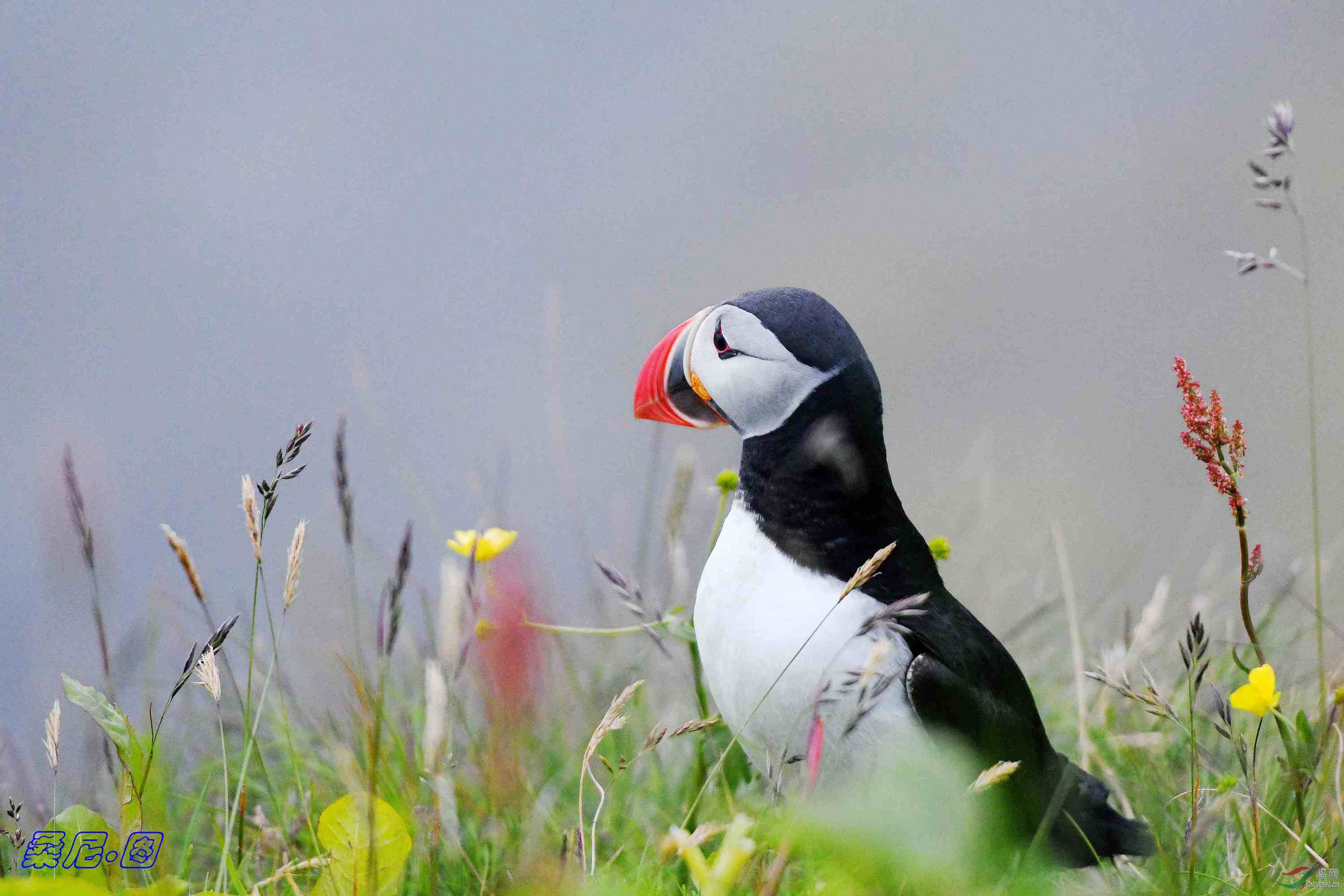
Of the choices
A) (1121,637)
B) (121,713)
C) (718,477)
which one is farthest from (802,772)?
(1121,637)

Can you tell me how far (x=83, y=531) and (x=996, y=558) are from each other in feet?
10.7

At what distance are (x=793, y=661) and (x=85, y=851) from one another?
126cm

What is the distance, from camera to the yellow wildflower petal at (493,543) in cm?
237

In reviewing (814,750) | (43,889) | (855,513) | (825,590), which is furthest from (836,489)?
(43,889)

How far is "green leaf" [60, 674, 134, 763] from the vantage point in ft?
6.05

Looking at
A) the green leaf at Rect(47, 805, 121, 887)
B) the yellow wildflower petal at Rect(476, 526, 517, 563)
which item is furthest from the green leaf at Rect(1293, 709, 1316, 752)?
the green leaf at Rect(47, 805, 121, 887)

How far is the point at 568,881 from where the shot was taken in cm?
166

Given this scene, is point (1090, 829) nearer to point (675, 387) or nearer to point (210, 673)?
point (675, 387)

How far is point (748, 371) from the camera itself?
2.31 meters

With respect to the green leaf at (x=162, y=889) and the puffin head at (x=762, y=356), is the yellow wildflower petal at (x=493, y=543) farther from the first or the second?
the green leaf at (x=162, y=889)

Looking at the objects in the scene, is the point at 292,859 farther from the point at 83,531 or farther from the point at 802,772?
the point at 802,772

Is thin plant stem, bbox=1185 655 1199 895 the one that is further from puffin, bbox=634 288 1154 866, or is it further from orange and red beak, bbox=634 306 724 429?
orange and red beak, bbox=634 306 724 429

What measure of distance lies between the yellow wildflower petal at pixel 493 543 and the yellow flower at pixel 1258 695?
135cm

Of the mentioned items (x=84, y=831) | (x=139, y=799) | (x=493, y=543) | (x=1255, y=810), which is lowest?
(x=1255, y=810)
